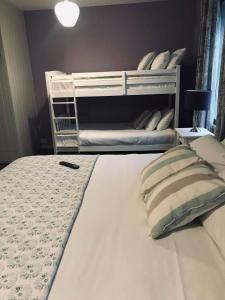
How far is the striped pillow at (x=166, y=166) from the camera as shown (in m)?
1.34

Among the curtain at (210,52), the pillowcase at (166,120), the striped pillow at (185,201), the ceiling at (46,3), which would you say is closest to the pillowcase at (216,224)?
the striped pillow at (185,201)

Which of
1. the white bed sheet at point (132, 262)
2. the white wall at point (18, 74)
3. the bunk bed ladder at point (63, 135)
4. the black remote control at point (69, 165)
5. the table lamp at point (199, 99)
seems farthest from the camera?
the bunk bed ladder at point (63, 135)

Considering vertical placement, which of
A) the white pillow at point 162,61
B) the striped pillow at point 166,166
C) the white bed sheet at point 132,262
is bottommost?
the white bed sheet at point 132,262

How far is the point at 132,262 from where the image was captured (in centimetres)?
95

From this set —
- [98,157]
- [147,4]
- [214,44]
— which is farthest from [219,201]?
[147,4]

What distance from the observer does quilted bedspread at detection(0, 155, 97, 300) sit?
0.87m

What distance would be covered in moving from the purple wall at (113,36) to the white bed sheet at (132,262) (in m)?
3.28

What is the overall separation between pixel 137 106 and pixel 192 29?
1467mm

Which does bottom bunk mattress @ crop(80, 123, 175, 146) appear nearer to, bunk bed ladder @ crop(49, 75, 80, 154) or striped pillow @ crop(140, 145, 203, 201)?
bunk bed ladder @ crop(49, 75, 80, 154)

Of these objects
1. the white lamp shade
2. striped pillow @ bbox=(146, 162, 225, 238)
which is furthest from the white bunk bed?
striped pillow @ bbox=(146, 162, 225, 238)

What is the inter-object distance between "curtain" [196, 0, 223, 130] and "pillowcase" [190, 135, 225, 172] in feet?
4.78

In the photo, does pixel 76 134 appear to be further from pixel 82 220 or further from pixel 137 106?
pixel 82 220

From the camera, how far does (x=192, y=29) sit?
12.5ft

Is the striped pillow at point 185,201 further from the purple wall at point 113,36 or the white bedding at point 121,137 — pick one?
the purple wall at point 113,36
